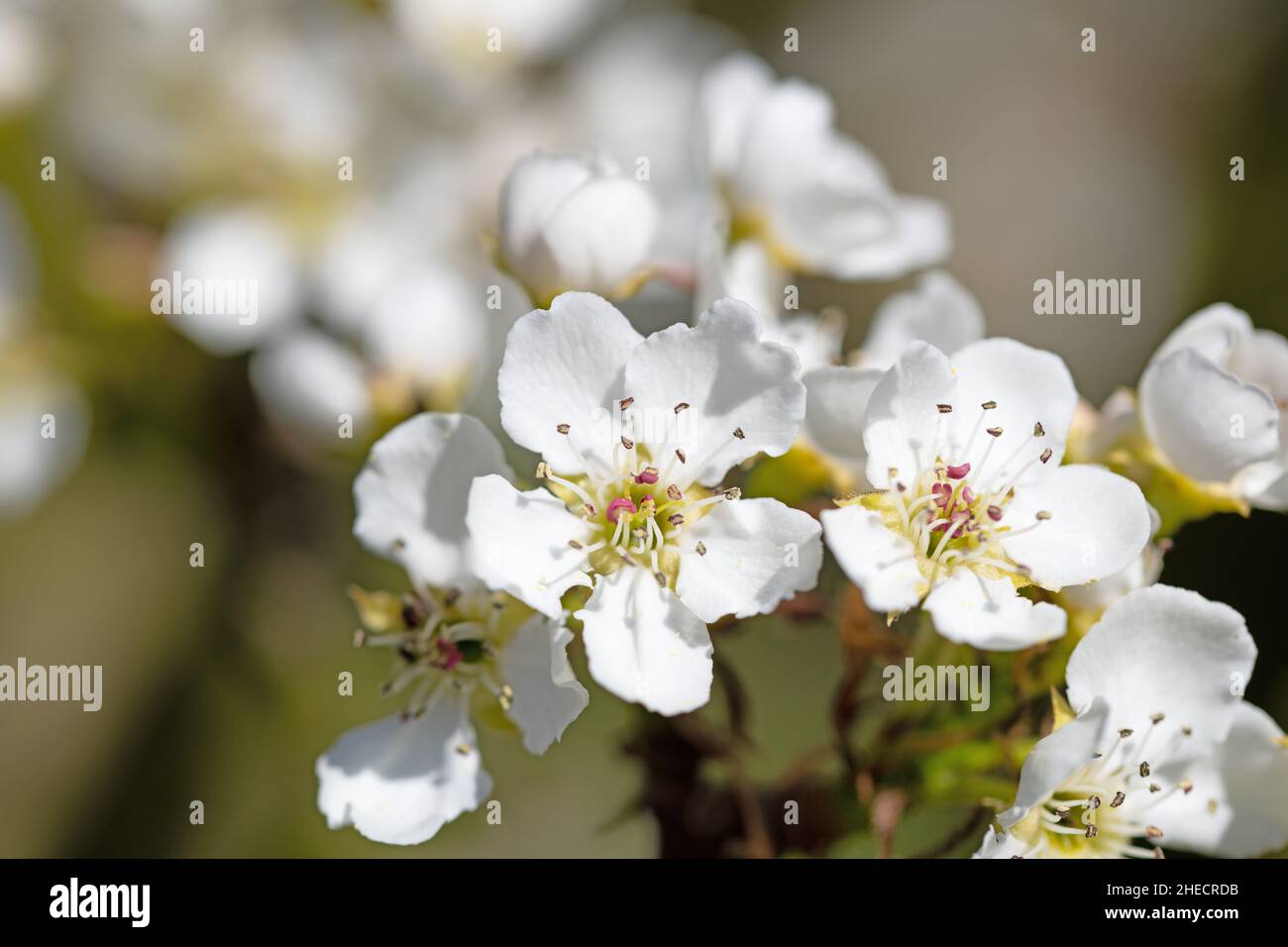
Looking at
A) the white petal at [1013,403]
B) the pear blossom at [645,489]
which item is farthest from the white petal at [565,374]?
the white petal at [1013,403]

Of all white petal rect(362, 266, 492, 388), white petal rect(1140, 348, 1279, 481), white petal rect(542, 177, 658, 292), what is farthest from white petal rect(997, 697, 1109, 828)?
white petal rect(362, 266, 492, 388)

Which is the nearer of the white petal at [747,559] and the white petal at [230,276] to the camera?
the white petal at [747,559]

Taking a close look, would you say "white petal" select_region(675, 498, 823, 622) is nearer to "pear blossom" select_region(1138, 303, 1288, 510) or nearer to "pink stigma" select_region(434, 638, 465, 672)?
"pink stigma" select_region(434, 638, 465, 672)

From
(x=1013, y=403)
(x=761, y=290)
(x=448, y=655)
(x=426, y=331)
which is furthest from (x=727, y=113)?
(x=448, y=655)

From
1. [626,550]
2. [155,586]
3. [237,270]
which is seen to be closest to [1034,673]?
[626,550]

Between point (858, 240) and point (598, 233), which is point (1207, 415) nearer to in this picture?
point (858, 240)

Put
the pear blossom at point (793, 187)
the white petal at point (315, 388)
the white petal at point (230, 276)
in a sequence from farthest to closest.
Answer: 1. the white petal at point (230, 276)
2. the white petal at point (315, 388)
3. the pear blossom at point (793, 187)

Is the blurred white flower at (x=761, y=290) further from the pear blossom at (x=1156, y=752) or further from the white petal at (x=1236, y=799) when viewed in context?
the white petal at (x=1236, y=799)
